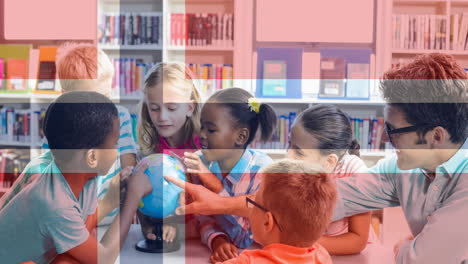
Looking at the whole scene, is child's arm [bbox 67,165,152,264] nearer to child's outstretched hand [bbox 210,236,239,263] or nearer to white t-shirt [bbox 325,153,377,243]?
child's outstretched hand [bbox 210,236,239,263]

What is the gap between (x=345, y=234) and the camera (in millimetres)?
1162

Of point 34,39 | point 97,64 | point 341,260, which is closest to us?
point 341,260

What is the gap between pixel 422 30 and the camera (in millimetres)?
3025

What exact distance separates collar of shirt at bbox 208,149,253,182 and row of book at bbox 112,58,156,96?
82.3 inches

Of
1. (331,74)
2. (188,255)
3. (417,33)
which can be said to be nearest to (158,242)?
(188,255)

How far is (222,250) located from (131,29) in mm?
2339

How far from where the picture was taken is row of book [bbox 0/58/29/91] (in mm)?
3184

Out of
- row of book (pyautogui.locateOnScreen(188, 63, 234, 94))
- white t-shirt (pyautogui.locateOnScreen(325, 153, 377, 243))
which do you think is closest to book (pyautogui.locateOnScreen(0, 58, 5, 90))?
row of book (pyautogui.locateOnScreen(188, 63, 234, 94))

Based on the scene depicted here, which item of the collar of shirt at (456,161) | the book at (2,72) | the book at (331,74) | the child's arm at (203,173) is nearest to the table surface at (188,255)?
the child's arm at (203,173)

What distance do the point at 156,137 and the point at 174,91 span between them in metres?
0.14

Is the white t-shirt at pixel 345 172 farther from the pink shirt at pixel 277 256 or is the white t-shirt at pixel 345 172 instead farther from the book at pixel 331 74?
the book at pixel 331 74

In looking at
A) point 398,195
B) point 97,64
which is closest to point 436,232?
point 398,195

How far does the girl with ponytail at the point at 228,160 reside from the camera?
1.16m

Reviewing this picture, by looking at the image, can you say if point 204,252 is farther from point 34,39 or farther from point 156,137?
point 34,39
